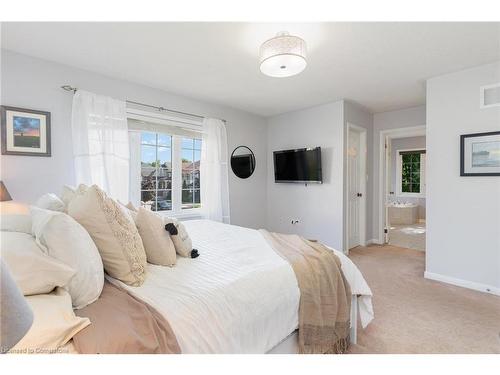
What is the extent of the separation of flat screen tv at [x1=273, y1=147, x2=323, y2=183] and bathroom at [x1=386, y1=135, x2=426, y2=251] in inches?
147

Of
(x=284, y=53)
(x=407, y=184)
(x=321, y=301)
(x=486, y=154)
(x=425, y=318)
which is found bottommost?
(x=425, y=318)

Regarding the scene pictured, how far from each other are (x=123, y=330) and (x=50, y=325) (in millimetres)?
220

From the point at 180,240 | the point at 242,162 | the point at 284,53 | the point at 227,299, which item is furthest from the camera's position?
the point at 242,162

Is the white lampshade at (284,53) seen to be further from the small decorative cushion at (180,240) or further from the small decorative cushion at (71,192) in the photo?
the small decorative cushion at (71,192)

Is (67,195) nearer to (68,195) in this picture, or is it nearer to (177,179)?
(68,195)

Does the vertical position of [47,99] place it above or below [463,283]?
above

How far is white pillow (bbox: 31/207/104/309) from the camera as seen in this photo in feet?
3.43

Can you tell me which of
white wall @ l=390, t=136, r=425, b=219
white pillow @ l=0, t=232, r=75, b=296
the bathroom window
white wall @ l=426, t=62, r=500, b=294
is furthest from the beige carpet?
the bathroom window

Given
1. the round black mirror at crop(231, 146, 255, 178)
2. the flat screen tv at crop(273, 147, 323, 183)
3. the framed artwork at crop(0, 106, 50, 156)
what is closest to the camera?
the framed artwork at crop(0, 106, 50, 156)

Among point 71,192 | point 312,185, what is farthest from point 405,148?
point 71,192

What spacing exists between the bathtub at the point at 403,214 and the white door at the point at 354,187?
3.21 m

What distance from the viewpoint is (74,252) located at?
1.08 m

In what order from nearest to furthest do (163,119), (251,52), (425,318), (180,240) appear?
(180,240), (425,318), (251,52), (163,119)

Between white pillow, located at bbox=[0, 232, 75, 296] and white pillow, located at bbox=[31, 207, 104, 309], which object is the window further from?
white pillow, located at bbox=[0, 232, 75, 296]
